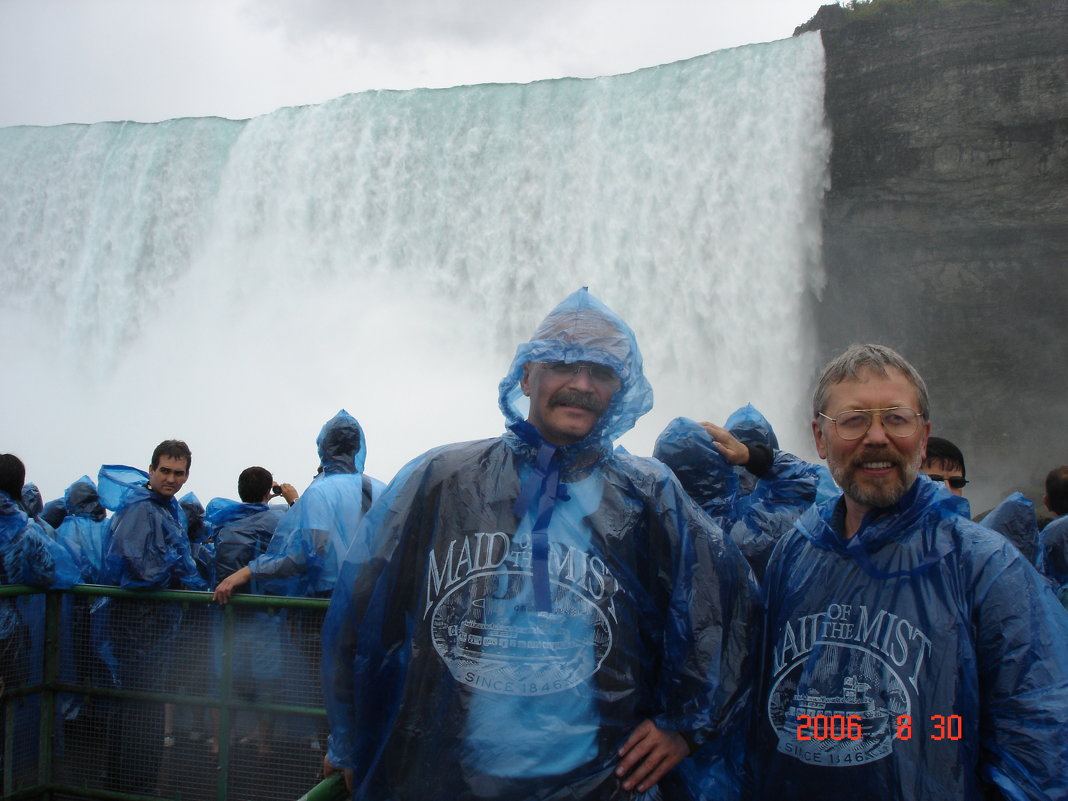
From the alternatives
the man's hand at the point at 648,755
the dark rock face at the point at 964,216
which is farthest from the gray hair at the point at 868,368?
the dark rock face at the point at 964,216

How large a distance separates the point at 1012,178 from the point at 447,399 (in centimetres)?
1223

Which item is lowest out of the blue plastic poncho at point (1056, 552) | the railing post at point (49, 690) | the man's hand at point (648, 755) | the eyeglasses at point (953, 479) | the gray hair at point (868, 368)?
the railing post at point (49, 690)

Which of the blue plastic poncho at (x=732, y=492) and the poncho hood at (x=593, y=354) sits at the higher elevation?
the poncho hood at (x=593, y=354)

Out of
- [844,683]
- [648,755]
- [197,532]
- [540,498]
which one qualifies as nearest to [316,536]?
[540,498]

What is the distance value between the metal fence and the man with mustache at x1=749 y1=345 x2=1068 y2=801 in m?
2.28

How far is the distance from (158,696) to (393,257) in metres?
17.2

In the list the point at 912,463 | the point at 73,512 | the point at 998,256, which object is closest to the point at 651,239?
the point at 998,256

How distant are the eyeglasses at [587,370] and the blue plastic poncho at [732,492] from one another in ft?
4.05

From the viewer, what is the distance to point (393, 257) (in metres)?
20.3

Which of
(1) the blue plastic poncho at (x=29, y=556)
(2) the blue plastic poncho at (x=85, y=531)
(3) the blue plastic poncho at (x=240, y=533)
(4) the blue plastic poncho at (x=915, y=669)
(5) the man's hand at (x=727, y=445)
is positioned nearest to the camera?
(4) the blue plastic poncho at (x=915, y=669)

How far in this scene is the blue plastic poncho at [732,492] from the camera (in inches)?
131

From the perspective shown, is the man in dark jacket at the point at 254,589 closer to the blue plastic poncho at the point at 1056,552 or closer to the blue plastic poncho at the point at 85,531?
the blue plastic poncho at the point at 85,531
